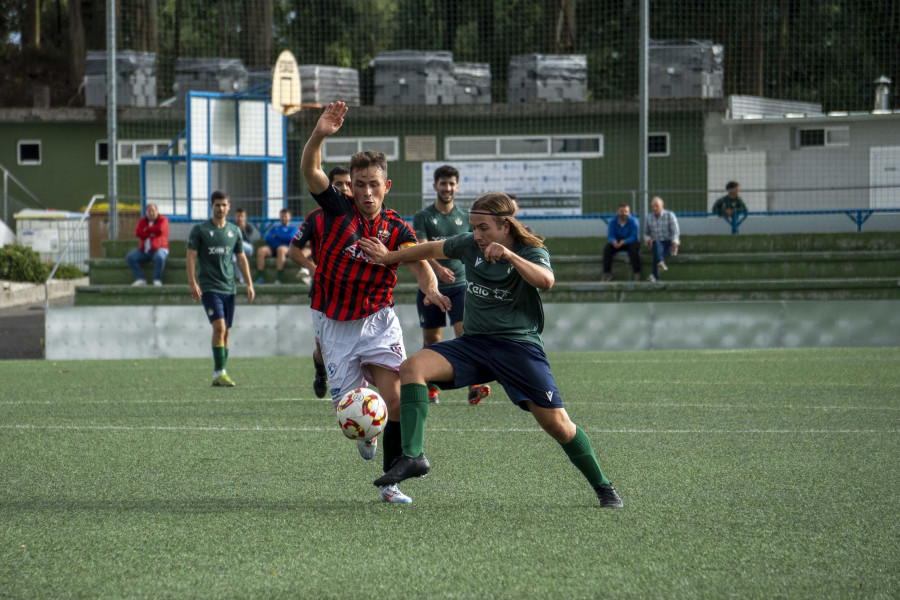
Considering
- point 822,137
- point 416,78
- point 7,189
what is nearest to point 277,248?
point 416,78

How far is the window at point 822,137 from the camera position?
908 inches

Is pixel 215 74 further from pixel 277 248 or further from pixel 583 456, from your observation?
pixel 583 456

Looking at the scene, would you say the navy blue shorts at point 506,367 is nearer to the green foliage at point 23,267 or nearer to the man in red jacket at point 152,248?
the man in red jacket at point 152,248

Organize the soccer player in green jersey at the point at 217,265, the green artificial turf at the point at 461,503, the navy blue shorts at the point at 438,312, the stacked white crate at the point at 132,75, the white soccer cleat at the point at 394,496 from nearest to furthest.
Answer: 1. the green artificial turf at the point at 461,503
2. the white soccer cleat at the point at 394,496
3. the navy blue shorts at the point at 438,312
4. the soccer player in green jersey at the point at 217,265
5. the stacked white crate at the point at 132,75

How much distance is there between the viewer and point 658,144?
24.0 m

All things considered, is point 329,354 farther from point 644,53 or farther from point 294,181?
point 294,181

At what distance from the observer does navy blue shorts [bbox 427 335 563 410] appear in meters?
5.16

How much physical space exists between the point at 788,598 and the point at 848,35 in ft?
79.9

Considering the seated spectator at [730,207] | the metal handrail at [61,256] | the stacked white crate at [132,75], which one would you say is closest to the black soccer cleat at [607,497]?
the metal handrail at [61,256]

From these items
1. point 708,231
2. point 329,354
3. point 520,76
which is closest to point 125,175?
point 520,76

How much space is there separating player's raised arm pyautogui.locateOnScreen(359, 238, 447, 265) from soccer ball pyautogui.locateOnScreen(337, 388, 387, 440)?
690mm

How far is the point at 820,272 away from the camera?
17844 millimetres

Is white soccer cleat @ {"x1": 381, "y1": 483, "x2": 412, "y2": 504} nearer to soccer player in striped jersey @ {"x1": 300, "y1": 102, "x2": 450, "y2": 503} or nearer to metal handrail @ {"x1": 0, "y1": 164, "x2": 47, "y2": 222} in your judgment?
soccer player in striped jersey @ {"x1": 300, "y1": 102, "x2": 450, "y2": 503}

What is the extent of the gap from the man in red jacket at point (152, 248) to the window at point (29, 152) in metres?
14.8
